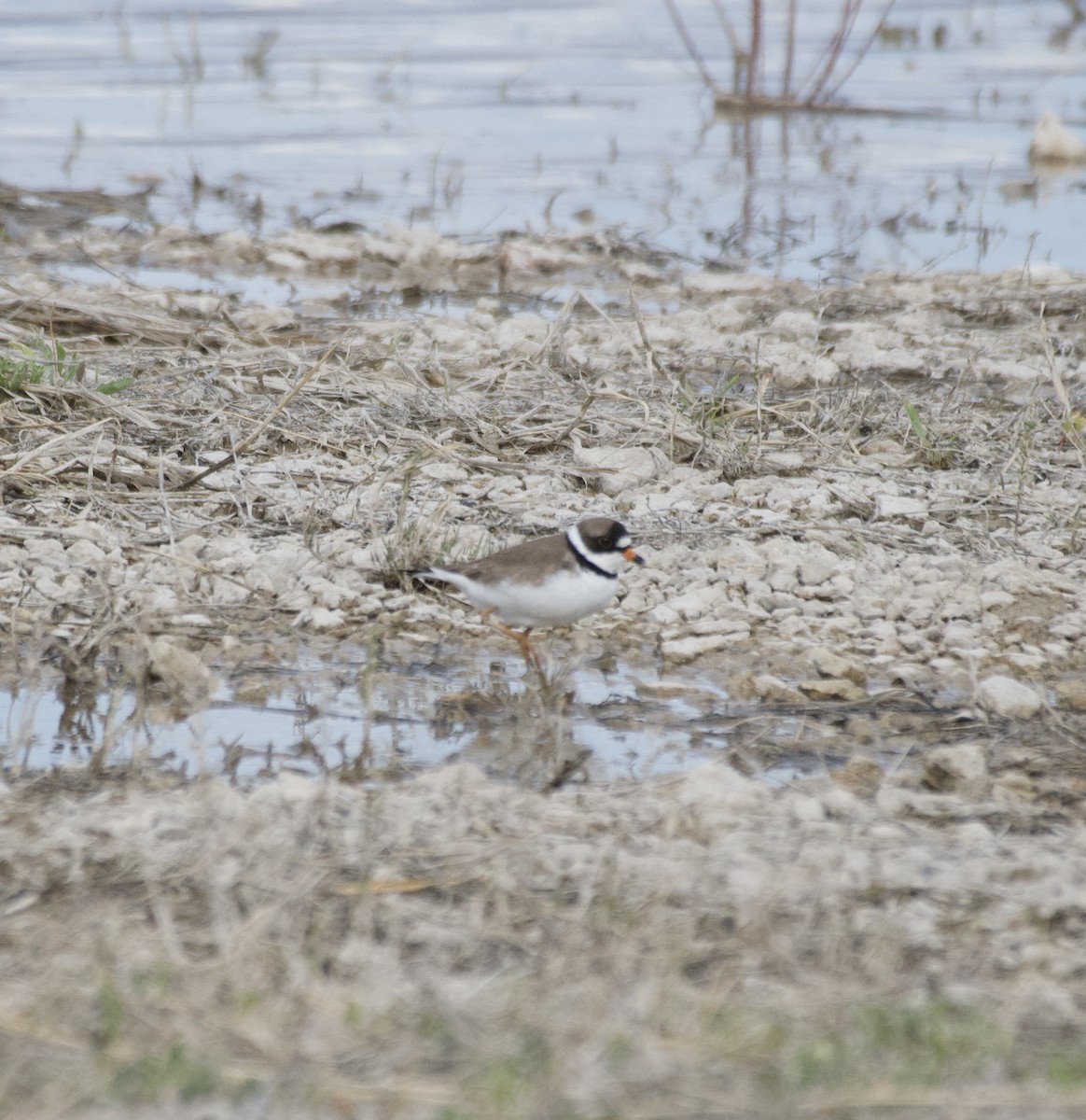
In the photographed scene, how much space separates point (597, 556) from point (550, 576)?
0.75 ft

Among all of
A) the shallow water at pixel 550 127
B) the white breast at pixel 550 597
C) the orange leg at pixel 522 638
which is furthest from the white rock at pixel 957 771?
the shallow water at pixel 550 127

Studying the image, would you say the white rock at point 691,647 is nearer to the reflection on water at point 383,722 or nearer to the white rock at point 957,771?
the reflection on water at point 383,722

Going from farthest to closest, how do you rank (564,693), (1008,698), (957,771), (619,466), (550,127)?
(550,127) → (619,466) → (564,693) → (1008,698) → (957,771)

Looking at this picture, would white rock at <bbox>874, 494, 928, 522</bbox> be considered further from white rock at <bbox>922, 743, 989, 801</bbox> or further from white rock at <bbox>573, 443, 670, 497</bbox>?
white rock at <bbox>922, 743, 989, 801</bbox>

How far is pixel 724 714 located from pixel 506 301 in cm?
511

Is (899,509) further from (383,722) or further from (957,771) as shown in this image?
(383,722)

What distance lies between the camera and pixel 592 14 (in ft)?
70.4

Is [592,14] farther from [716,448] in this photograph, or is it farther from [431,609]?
[431,609]

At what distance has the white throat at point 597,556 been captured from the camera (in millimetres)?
5074

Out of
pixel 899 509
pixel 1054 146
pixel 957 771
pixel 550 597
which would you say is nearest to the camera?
pixel 957 771

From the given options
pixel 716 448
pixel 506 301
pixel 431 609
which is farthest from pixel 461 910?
pixel 506 301

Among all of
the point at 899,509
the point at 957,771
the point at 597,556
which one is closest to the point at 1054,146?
the point at 899,509

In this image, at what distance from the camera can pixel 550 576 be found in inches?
194

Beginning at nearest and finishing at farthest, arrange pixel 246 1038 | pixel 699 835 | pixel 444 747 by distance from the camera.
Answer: pixel 246 1038, pixel 699 835, pixel 444 747
